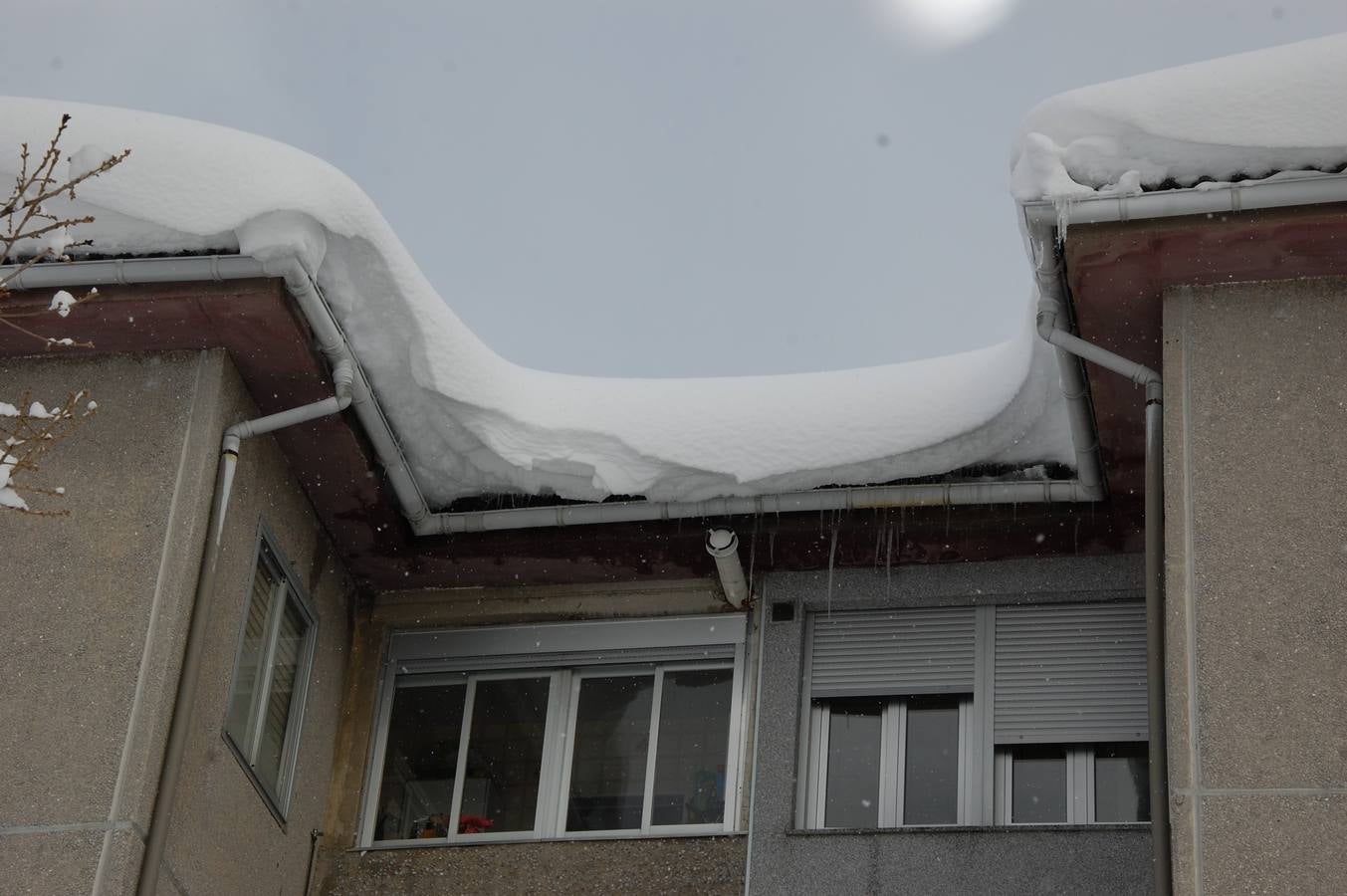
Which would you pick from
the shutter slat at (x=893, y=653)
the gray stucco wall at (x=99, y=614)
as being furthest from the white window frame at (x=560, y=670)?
the gray stucco wall at (x=99, y=614)

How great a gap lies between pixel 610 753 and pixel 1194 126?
4455mm

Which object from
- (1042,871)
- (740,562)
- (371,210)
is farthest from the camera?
(740,562)

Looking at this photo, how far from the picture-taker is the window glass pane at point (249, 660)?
8.35m

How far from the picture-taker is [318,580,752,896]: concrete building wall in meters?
8.91

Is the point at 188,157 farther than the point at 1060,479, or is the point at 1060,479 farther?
the point at 1060,479

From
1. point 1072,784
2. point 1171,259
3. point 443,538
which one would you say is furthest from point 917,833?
point 1171,259

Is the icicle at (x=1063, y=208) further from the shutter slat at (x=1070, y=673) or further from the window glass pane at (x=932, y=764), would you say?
the window glass pane at (x=932, y=764)

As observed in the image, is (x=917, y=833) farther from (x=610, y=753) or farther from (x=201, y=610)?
(x=201, y=610)

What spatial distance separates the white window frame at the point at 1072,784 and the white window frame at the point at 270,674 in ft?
11.4

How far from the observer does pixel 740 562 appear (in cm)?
952

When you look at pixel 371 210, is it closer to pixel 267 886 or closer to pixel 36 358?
pixel 36 358

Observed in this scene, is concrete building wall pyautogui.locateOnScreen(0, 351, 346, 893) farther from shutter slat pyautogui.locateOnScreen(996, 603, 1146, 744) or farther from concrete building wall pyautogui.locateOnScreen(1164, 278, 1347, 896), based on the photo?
concrete building wall pyautogui.locateOnScreen(1164, 278, 1347, 896)

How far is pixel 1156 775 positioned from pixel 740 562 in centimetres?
329

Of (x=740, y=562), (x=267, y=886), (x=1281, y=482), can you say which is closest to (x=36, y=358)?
(x=267, y=886)
